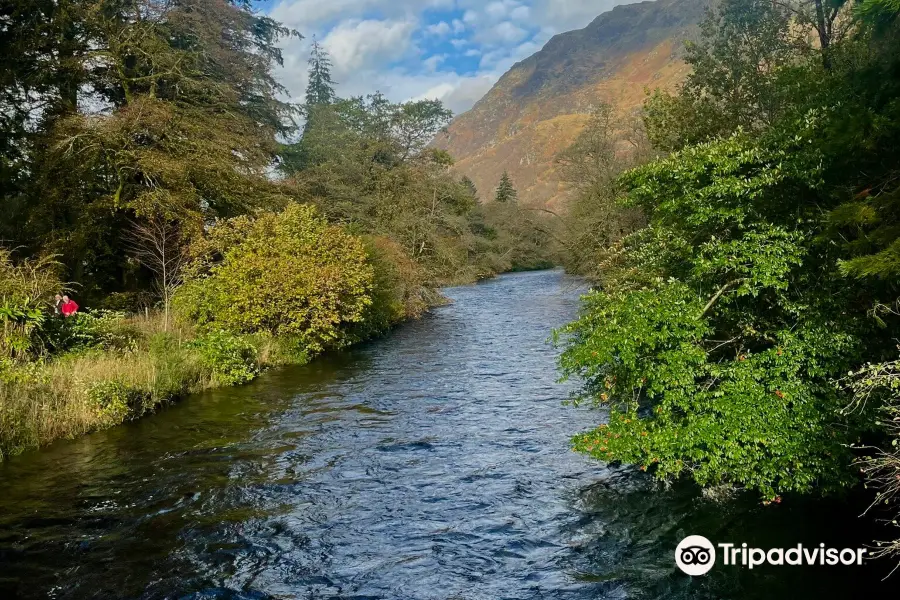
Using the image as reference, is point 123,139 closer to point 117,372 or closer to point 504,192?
point 117,372

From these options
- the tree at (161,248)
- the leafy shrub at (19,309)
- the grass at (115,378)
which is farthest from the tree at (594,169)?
the leafy shrub at (19,309)

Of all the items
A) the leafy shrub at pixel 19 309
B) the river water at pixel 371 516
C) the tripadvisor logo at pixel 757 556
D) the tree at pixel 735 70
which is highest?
Result: the tree at pixel 735 70

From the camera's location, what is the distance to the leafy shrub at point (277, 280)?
19.7 meters

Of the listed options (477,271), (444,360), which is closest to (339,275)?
(444,360)

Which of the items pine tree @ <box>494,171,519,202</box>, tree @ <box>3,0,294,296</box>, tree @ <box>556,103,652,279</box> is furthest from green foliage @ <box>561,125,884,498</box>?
pine tree @ <box>494,171,519,202</box>

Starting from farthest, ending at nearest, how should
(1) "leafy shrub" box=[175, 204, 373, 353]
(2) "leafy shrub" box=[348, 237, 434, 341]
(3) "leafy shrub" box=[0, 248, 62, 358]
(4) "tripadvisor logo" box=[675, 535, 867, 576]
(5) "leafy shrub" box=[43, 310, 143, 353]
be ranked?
1. (2) "leafy shrub" box=[348, 237, 434, 341]
2. (1) "leafy shrub" box=[175, 204, 373, 353]
3. (5) "leafy shrub" box=[43, 310, 143, 353]
4. (3) "leafy shrub" box=[0, 248, 62, 358]
5. (4) "tripadvisor logo" box=[675, 535, 867, 576]

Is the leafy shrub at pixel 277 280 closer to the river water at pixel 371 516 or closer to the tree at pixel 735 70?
the river water at pixel 371 516

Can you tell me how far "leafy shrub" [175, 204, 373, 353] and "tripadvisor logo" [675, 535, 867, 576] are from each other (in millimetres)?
15253

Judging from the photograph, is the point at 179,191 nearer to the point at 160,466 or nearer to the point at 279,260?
the point at 279,260

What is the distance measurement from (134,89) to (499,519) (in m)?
23.4

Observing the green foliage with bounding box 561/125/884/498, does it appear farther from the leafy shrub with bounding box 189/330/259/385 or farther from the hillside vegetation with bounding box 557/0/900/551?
the leafy shrub with bounding box 189/330/259/385

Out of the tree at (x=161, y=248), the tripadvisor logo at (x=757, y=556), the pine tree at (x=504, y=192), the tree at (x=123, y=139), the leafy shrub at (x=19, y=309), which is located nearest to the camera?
the tripadvisor logo at (x=757, y=556)

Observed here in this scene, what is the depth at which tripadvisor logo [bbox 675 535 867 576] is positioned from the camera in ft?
23.4

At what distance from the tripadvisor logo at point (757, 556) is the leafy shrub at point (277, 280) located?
1525 centimetres
